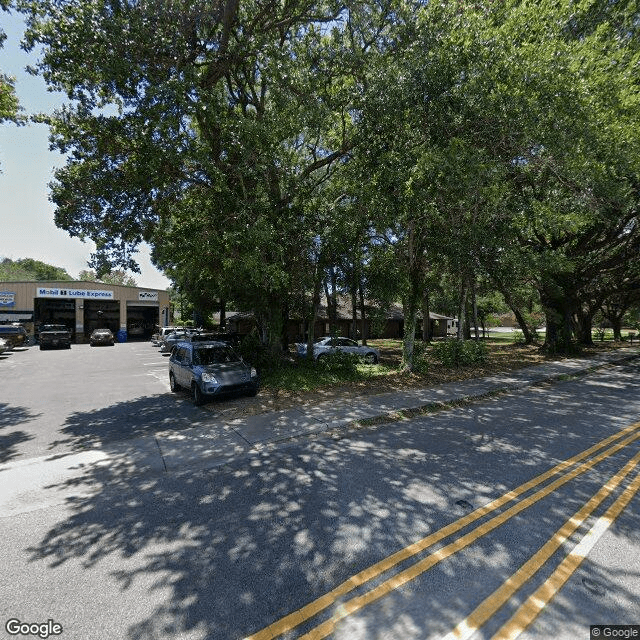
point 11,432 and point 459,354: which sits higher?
point 459,354

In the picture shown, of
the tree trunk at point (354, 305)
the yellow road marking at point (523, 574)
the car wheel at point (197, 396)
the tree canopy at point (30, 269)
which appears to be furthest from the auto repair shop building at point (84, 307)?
the tree canopy at point (30, 269)

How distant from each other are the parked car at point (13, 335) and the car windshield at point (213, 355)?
2541 centimetres

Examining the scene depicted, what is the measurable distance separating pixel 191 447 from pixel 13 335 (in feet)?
101

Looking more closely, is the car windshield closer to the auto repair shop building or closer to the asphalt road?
the asphalt road

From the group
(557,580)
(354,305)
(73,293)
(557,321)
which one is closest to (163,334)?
(73,293)

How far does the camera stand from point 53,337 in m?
29.1

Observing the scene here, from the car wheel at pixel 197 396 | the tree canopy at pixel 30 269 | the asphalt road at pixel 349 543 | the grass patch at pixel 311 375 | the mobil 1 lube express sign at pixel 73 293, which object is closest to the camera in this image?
the asphalt road at pixel 349 543

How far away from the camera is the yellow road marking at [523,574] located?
9.37 feet

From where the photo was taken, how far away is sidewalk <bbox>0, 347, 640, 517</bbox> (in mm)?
5461

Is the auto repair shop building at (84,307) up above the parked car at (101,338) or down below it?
above

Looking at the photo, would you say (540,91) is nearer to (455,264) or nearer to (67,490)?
(455,264)

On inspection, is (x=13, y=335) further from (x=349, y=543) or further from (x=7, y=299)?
(x=349, y=543)

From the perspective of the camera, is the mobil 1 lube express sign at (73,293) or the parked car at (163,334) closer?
the parked car at (163,334)

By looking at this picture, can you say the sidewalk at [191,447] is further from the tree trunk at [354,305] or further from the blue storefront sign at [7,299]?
the blue storefront sign at [7,299]
